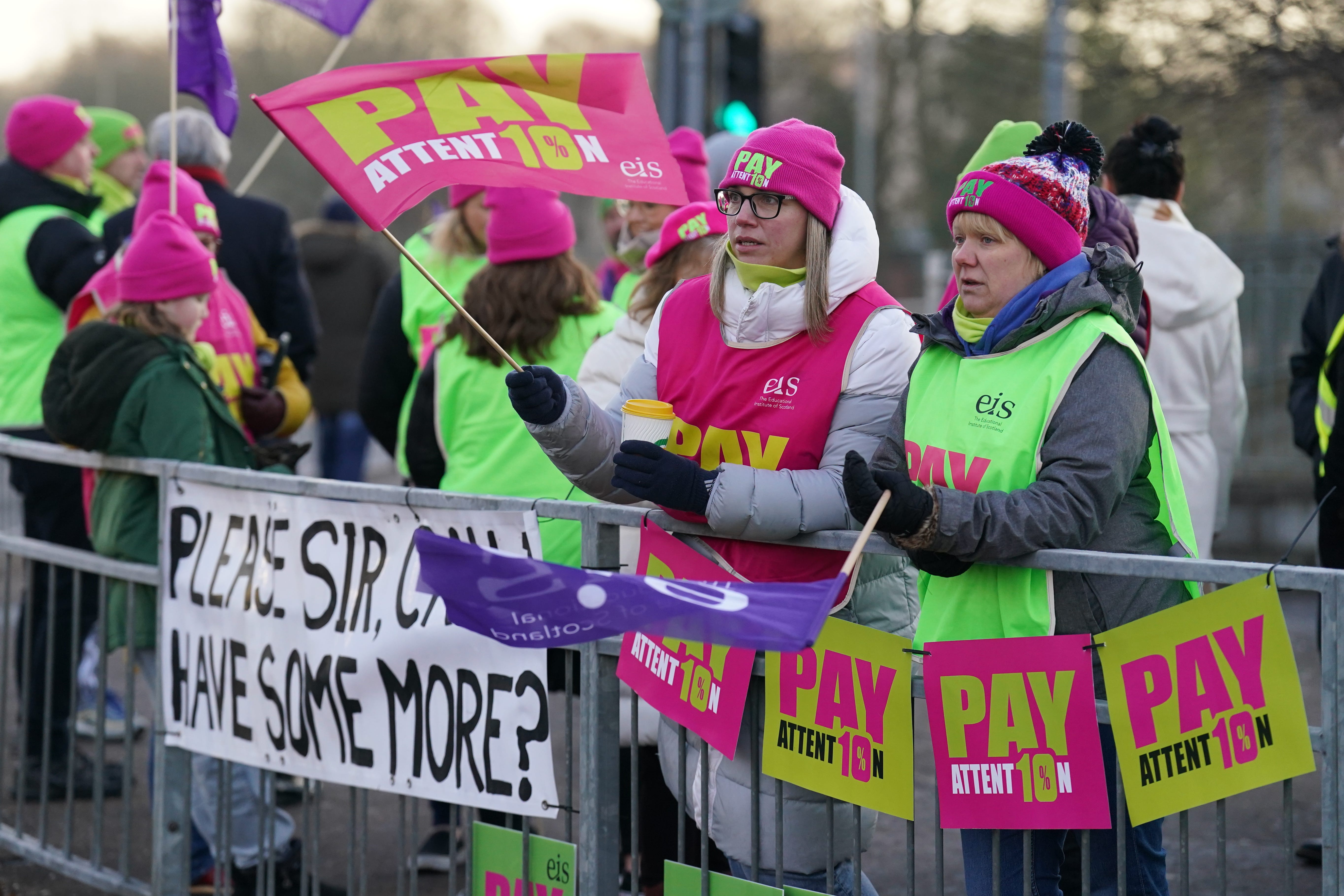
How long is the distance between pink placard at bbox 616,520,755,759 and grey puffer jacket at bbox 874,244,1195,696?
537 mm

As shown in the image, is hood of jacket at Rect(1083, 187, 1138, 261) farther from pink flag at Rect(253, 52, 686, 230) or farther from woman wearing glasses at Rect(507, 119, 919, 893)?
pink flag at Rect(253, 52, 686, 230)

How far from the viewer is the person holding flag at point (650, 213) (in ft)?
17.3

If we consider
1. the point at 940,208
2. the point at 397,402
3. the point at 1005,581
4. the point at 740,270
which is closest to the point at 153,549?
the point at 397,402

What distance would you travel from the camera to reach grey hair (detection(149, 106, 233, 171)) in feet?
21.0

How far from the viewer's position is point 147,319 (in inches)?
191

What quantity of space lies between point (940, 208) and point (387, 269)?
23455 mm

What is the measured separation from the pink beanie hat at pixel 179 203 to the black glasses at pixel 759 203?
262 cm

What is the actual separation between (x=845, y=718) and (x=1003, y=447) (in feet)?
2.13

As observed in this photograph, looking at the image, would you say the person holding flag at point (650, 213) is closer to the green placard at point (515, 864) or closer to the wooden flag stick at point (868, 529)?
the green placard at point (515, 864)

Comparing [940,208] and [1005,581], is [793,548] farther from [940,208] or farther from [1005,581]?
[940,208]

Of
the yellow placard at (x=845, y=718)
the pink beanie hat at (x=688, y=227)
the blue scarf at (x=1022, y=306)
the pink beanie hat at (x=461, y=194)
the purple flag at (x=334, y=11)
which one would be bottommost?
the yellow placard at (x=845, y=718)

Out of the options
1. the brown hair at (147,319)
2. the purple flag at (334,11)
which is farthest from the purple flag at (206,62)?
the brown hair at (147,319)

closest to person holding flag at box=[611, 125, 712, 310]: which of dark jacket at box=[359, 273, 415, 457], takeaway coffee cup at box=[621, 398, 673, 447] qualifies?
dark jacket at box=[359, 273, 415, 457]

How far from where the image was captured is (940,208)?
32062 millimetres
